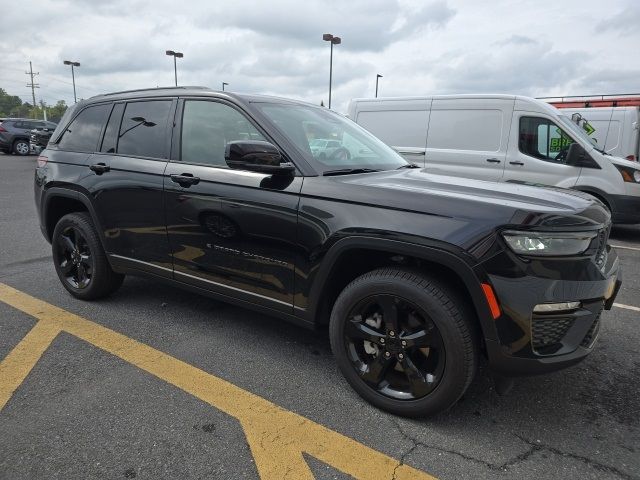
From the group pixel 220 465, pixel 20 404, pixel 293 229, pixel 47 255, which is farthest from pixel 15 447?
pixel 47 255

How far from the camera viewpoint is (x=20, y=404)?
2.59 meters

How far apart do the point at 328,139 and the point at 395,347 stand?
1516mm

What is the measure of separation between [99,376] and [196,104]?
1870mm

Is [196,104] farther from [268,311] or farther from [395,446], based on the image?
[395,446]

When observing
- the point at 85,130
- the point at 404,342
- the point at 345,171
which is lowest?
the point at 404,342

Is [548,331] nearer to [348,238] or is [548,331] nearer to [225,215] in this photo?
[348,238]

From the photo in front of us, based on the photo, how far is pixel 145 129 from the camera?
11.9ft

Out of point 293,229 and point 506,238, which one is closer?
point 506,238

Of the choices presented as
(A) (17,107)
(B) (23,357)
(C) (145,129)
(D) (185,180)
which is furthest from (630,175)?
(A) (17,107)

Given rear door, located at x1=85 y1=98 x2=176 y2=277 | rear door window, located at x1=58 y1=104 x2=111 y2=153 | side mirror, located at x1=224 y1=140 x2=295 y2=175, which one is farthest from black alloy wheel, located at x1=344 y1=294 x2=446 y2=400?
rear door window, located at x1=58 y1=104 x2=111 y2=153

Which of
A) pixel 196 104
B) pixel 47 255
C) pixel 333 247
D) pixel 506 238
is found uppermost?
pixel 196 104

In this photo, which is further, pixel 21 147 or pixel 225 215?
pixel 21 147

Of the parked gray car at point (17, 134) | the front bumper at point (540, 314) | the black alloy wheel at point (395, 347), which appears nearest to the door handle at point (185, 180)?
the black alloy wheel at point (395, 347)

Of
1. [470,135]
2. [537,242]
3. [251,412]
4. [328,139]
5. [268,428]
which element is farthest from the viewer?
[470,135]
